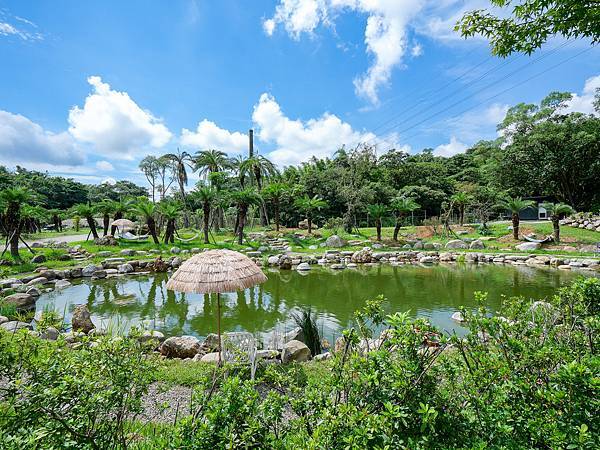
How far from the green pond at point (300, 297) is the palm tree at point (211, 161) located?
17428 mm

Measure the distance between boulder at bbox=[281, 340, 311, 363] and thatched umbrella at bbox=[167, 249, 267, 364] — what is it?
3.39ft

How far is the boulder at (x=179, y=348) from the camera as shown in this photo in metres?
5.02

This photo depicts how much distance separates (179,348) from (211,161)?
24.9 metres

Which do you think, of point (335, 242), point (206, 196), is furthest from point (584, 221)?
point (206, 196)

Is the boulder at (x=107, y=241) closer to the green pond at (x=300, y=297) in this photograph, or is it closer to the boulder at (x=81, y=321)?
the green pond at (x=300, y=297)

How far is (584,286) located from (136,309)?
28.9ft

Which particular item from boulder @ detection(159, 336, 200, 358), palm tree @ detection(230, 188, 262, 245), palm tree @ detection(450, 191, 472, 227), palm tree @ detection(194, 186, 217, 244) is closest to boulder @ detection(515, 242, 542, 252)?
palm tree @ detection(450, 191, 472, 227)

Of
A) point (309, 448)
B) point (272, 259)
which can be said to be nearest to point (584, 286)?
point (309, 448)

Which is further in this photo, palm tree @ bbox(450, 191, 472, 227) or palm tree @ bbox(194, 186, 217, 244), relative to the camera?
palm tree @ bbox(450, 191, 472, 227)

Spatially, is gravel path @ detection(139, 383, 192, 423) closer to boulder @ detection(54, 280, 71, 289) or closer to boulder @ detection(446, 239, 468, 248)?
boulder @ detection(54, 280, 71, 289)

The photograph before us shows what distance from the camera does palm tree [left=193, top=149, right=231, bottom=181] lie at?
91.1 ft

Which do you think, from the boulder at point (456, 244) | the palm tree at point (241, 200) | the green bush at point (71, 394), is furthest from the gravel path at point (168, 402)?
the boulder at point (456, 244)

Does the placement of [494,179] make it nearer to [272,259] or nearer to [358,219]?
[358,219]

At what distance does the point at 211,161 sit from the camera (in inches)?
1099
